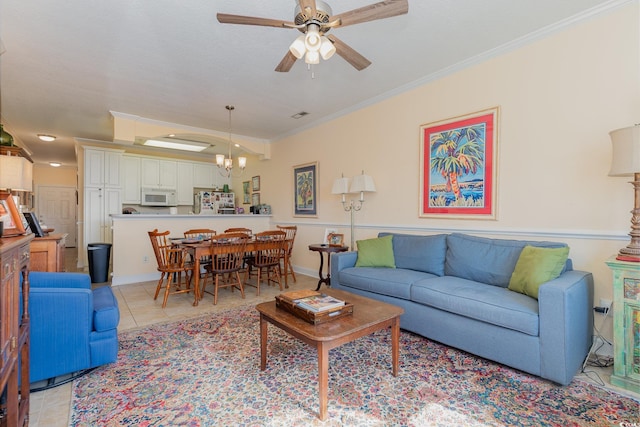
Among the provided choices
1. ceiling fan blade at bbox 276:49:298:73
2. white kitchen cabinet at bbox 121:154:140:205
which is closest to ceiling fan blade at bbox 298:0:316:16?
ceiling fan blade at bbox 276:49:298:73

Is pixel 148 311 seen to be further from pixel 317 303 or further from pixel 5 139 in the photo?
pixel 317 303

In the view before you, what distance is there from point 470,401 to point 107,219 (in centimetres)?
662

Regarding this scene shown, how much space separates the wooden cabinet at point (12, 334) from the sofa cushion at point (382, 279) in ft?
8.04

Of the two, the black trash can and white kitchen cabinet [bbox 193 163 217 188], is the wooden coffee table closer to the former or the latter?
the black trash can

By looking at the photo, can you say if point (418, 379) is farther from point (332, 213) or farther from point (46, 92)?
point (46, 92)

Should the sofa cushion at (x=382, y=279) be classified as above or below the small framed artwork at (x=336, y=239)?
below

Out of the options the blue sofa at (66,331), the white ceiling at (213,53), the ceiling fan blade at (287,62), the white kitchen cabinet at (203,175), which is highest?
the white ceiling at (213,53)

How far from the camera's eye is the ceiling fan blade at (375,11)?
1.70 metres

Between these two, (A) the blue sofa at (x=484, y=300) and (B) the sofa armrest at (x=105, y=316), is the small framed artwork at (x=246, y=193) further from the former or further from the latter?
(B) the sofa armrest at (x=105, y=316)

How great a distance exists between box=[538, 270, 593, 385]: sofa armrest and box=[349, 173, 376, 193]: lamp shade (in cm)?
225

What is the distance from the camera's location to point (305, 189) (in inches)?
205

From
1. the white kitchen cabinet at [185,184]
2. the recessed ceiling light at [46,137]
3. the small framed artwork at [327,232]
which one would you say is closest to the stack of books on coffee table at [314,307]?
the small framed artwork at [327,232]

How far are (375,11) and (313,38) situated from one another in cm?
40

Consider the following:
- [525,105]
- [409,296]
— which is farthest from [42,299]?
[525,105]
